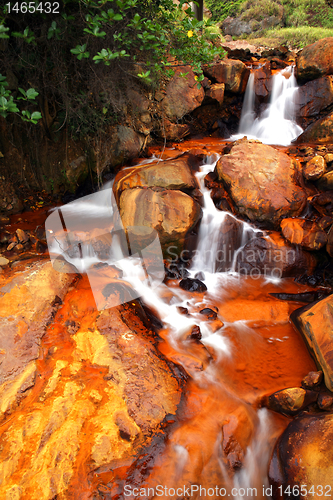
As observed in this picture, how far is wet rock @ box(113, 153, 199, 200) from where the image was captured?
5.17 meters

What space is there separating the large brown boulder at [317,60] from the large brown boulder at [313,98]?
0.19 metres

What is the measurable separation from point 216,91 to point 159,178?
14.2 feet

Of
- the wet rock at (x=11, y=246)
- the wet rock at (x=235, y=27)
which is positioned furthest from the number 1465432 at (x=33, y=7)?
the wet rock at (x=235, y=27)

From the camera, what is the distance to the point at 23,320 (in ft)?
10.6

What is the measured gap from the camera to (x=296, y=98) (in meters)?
7.96

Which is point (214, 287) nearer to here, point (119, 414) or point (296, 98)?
point (119, 414)

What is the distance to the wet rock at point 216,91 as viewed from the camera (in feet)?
25.7

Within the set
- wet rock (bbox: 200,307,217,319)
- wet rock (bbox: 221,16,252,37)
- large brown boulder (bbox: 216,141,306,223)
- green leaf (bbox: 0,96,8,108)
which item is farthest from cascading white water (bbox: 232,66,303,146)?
wet rock (bbox: 221,16,252,37)

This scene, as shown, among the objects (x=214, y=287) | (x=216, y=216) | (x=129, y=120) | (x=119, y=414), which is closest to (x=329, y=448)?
(x=119, y=414)

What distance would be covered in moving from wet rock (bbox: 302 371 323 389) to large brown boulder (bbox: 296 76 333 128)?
704cm

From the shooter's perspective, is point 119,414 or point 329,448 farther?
point 119,414

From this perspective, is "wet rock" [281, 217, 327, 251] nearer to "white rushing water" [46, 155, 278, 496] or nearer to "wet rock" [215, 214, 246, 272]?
"white rushing water" [46, 155, 278, 496]

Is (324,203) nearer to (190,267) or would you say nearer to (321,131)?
(190,267)

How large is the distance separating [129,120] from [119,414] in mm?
5627
